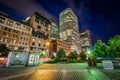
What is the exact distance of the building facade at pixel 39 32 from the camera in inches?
2367

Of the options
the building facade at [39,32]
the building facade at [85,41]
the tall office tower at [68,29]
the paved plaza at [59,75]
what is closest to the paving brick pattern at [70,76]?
the paved plaza at [59,75]

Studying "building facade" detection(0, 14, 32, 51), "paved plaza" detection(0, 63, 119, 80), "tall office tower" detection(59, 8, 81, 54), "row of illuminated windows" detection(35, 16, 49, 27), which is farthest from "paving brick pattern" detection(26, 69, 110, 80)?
"tall office tower" detection(59, 8, 81, 54)

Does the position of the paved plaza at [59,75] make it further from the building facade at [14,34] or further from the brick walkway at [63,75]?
the building facade at [14,34]

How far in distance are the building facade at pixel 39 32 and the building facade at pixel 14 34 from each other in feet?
15.7

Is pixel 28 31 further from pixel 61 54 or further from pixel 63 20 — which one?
pixel 63 20

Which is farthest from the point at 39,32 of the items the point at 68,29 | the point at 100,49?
the point at 68,29

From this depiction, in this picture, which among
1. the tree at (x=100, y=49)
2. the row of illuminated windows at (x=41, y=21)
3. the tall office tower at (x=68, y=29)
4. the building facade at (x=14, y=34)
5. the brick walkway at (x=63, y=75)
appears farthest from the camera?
the tall office tower at (x=68, y=29)

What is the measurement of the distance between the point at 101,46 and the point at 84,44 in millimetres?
153015

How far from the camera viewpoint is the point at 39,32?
65.8 m

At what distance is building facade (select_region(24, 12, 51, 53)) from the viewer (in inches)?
2367

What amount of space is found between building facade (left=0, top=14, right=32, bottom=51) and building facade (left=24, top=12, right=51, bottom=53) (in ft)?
15.7

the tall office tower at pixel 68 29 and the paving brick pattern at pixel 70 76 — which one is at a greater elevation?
the tall office tower at pixel 68 29

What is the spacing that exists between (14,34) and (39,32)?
20.6m

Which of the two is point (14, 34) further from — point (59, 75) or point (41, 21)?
point (59, 75)
